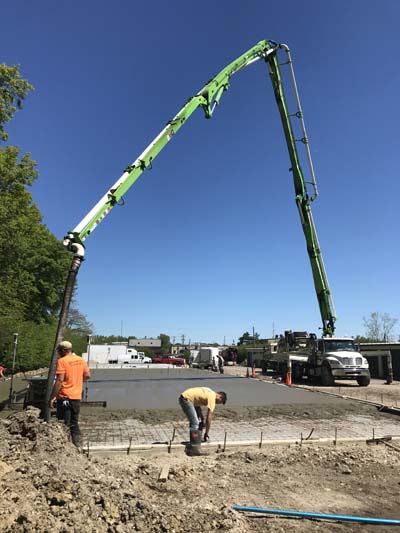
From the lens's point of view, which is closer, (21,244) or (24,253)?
(21,244)

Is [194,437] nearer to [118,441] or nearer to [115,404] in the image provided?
[118,441]

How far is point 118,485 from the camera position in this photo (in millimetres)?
4578

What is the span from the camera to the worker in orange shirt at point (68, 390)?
6.64 meters

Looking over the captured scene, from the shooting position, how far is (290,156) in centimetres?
2283

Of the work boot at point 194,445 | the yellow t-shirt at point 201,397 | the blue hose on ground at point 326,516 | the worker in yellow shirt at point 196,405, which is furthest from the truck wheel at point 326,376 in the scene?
the blue hose on ground at point 326,516

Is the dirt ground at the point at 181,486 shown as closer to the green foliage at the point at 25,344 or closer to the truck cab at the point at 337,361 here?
the truck cab at the point at 337,361

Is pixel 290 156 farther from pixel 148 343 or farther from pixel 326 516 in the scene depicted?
pixel 148 343

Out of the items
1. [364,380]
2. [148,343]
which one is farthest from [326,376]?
[148,343]

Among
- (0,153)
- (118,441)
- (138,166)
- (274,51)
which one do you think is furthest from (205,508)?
(274,51)

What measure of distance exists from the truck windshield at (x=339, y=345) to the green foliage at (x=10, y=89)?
1697 cm

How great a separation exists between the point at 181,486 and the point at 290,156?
65.6 feet

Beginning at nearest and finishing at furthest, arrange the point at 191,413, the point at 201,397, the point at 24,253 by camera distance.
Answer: the point at 191,413 < the point at 201,397 < the point at 24,253

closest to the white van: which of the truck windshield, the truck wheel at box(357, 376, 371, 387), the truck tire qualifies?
the truck tire

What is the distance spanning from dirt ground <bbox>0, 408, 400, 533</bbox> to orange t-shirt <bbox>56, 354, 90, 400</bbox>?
64 centimetres
